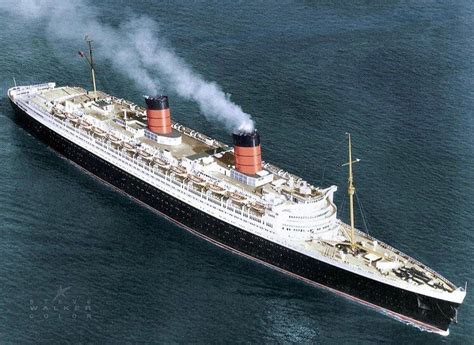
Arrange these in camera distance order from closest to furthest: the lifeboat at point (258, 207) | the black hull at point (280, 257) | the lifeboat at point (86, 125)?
the black hull at point (280, 257), the lifeboat at point (258, 207), the lifeboat at point (86, 125)

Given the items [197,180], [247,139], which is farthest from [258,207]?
[197,180]

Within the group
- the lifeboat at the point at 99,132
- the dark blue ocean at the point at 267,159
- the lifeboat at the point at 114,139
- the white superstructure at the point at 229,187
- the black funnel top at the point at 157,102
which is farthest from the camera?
the lifeboat at the point at 99,132

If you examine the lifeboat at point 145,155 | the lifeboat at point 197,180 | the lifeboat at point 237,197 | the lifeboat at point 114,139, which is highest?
the lifeboat at point 114,139

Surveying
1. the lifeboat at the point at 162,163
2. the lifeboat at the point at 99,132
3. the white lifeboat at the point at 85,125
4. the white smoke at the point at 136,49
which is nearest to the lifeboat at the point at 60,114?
the white lifeboat at the point at 85,125

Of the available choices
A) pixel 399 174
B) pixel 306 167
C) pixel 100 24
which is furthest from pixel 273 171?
pixel 100 24

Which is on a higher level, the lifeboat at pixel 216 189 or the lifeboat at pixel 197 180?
the lifeboat at pixel 197 180

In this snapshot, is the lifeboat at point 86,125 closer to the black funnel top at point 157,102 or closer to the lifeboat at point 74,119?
the lifeboat at point 74,119
